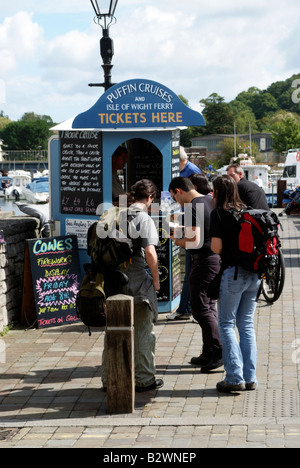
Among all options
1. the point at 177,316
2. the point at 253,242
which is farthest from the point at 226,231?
the point at 177,316

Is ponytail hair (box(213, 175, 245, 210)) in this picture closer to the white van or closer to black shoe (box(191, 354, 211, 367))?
black shoe (box(191, 354, 211, 367))

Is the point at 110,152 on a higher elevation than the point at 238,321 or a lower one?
higher

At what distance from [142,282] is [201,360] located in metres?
1.26

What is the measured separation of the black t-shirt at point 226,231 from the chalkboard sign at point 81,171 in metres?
3.46

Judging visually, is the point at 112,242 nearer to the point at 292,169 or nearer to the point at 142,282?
Answer: the point at 142,282

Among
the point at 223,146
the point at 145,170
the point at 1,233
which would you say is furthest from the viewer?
the point at 223,146

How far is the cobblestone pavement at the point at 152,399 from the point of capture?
17.7 ft

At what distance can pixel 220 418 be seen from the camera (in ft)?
18.8

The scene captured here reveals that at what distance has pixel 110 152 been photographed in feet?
30.8

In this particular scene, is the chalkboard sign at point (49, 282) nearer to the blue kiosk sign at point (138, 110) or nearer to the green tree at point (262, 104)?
the blue kiosk sign at point (138, 110)
